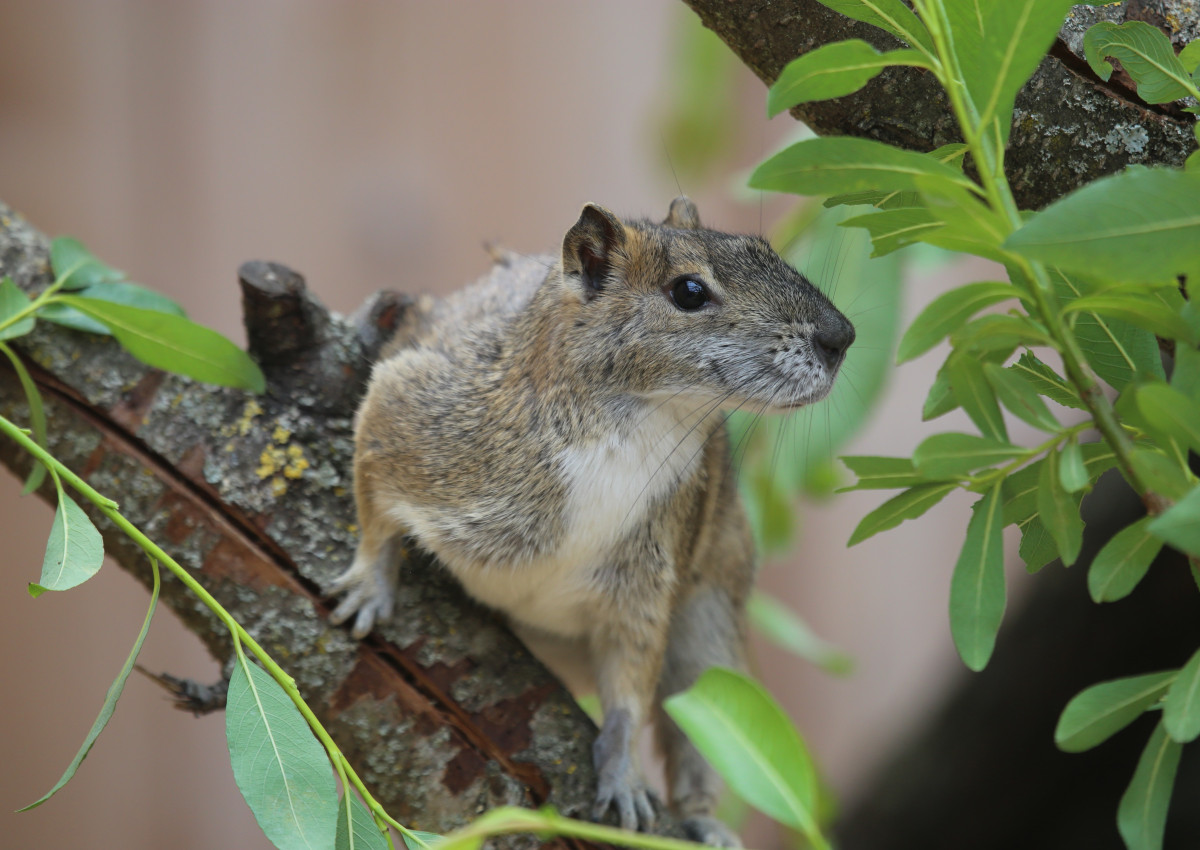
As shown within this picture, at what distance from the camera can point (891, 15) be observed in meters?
0.83

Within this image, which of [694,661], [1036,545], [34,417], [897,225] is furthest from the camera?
[694,661]

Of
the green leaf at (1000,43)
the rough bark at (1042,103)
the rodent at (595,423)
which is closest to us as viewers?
the green leaf at (1000,43)

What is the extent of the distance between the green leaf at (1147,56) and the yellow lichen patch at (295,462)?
1.09 m

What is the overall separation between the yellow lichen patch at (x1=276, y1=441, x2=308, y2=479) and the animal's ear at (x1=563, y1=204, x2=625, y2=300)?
1.50 ft

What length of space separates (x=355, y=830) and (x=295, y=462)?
0.62 metres

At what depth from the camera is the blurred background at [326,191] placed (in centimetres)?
278

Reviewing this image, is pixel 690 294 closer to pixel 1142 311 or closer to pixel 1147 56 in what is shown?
pixel 1147 56

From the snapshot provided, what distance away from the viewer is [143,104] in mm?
2975

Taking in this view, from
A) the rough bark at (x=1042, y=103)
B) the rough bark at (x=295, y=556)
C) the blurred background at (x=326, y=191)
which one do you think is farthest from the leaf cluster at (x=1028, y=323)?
the blurred background at (x=326, y=191)

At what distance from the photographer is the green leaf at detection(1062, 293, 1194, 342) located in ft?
2.25

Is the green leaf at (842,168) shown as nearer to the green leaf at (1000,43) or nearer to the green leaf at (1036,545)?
the green leaf at (1000,43)

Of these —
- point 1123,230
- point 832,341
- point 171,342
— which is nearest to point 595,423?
point 832,341

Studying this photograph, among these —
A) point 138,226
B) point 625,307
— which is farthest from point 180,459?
point 138,226

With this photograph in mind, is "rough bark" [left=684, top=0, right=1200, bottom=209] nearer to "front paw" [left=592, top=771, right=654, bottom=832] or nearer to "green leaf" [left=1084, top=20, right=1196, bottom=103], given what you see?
"green leaf" [left=1084, top=20, right=1196, bottom=103]
